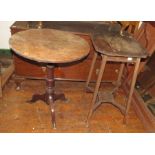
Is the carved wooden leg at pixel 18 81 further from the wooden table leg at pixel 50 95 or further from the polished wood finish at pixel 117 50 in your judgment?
the polished wood finish at pixel 117 50

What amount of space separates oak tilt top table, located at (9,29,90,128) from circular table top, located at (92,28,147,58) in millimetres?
138

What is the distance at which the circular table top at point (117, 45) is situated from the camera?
170cm

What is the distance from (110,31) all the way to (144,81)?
87 centimetres

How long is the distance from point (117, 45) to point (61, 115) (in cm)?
97

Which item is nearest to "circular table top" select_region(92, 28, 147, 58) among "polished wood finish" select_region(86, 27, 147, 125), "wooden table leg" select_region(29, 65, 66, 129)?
"polished wood finish" select_region(86, 27, 147, 125)

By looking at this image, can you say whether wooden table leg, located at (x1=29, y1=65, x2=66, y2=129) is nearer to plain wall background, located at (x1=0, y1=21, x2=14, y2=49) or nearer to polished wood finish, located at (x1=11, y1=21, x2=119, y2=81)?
polished wood finish, located at (x1=11, y1=21, x2=119, y2=81)

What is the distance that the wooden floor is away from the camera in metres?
2.00

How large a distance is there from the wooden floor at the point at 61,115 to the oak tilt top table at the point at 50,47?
15 cm

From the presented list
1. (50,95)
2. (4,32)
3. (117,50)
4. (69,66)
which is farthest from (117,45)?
(4,32)

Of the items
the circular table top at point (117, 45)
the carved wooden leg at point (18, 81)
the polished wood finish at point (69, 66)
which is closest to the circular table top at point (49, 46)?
the circular table top at point (117, 45)

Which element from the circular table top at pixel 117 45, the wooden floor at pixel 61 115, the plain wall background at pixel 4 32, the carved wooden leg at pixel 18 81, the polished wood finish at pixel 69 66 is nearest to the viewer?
the circular table top at pixel 117 45

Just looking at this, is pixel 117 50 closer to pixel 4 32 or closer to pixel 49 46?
pixel 49 46

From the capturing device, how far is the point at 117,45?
182 centimetres
